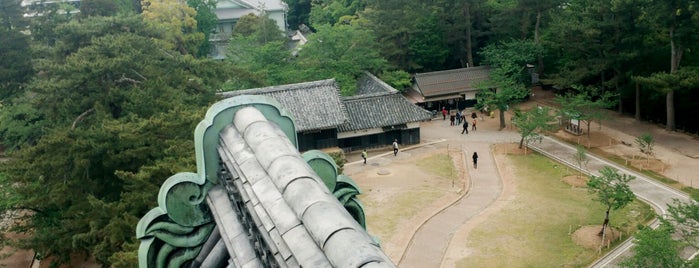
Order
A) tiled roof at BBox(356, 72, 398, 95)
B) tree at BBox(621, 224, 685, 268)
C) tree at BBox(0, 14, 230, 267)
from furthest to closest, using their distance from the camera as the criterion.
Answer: tiled roof at BBox(356, 72, 398, 95) < tree at BBox(0, 14, 230, 267) < tree at BBox(621, 224, 685, 268)

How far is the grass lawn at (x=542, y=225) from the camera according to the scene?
20609mm

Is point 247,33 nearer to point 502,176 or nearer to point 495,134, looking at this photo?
point 495,134

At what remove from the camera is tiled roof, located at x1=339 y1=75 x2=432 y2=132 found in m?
33.9

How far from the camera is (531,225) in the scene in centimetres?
2325

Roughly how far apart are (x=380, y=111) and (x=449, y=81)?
8.72 metres

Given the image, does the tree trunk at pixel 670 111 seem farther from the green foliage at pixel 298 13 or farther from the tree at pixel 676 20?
the green foliage at pixel 298 13

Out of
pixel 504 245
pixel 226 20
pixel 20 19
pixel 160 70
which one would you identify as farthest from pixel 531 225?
pixel 226 20

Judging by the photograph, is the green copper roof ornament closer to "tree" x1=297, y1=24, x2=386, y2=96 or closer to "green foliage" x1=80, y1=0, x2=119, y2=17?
"tree" x1=297, y1=24, x2=386, y2=96

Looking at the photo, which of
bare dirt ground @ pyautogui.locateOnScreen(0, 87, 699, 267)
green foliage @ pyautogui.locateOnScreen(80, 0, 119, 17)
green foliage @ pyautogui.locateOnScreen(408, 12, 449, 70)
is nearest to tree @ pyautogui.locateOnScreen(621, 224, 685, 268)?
bare dirt ground @ pyautogui.locateOnScreen(0, 87, 699, 267)

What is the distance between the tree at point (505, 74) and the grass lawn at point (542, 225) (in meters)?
8.18

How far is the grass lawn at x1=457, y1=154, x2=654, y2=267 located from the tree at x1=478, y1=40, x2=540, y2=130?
8185 mm

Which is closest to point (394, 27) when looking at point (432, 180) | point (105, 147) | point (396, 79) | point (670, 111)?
point (396, 79)

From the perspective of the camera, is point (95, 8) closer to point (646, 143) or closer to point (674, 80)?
point (646, 143)

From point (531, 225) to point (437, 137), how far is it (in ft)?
45.0
